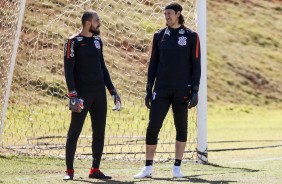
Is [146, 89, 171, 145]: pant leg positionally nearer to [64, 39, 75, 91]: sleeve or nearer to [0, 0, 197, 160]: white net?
[64, 39, 75, 91]: sleeve

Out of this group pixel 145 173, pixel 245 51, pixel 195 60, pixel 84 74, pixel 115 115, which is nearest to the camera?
pixel 84 74

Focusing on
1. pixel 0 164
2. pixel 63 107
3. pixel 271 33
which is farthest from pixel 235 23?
pixel 0 164

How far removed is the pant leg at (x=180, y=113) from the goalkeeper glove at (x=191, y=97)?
5cm

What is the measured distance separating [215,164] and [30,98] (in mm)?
4347

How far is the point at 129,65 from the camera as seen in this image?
15938 millimetres

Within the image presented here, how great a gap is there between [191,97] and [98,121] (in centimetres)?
112

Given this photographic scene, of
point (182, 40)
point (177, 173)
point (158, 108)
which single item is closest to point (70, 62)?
point (158, 108)

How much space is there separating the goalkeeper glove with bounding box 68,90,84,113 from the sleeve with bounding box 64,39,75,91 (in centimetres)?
6

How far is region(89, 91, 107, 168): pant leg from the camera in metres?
10.4

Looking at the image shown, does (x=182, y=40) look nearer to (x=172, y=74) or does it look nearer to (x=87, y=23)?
(x=172, y=74)

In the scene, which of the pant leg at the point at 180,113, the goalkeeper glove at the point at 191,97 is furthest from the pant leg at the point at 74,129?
the goalkeeper glove at the point at 191,97

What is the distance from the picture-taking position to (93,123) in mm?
10484

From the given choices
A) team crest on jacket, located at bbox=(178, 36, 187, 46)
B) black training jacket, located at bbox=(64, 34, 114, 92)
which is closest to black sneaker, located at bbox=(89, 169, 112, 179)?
black training jacket, located at bbox=(64, 34, 114, 92)

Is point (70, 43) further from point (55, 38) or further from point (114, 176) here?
point (55, 38)
